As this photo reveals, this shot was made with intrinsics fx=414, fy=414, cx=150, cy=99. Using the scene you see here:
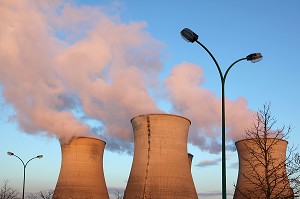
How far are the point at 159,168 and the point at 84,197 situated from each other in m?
8.23

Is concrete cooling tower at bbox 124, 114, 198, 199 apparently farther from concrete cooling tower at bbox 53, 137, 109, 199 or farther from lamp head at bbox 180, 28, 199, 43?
lamp head at bbox 180, 28, 199, 43

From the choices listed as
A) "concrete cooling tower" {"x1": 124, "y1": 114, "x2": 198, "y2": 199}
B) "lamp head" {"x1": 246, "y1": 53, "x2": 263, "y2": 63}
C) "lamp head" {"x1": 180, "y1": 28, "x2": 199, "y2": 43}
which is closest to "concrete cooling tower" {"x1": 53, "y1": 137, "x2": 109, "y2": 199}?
"concrete cooling tower" {"x1": 124, "y1": 114, "x2": 198, "y2": 199}

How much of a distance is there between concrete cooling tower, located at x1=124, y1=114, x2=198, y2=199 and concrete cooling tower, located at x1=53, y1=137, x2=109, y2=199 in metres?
5.99

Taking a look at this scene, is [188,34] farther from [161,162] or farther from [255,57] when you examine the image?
[161,162]

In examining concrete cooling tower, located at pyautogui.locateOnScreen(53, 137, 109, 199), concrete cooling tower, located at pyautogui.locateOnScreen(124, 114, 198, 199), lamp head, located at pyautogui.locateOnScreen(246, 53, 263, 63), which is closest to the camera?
lamp head, located at pyautogui.locateOnScreen(246, 53, 263, 63)

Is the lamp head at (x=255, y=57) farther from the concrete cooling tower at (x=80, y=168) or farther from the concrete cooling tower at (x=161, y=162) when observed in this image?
the concrete cooling tower at (x=80, y=168)

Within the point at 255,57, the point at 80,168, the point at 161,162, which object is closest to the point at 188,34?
the point at 255,57

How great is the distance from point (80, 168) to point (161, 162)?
7.56m

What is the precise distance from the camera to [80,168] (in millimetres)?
26812

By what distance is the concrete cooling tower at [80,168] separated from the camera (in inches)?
1052

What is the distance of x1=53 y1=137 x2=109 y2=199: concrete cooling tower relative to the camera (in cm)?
2672

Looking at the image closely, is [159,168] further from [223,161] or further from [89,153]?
[223,161]

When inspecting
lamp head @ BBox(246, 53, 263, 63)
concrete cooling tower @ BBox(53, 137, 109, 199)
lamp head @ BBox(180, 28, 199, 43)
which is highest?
lamp head @ BBox(180, 28, 199, 43)

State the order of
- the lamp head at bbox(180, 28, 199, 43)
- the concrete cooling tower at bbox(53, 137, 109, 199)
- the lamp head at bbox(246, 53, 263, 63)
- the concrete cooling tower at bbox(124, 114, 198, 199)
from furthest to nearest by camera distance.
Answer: the concrete cooling tower at bbox(53, 137, 109, 199) → the concrete cooling tower at bbox(124, 114, 198, 199) → the lamp head at bbox(246, 53, 263, 63) → the lamp head at bbox(180, 28, 199, 43)
